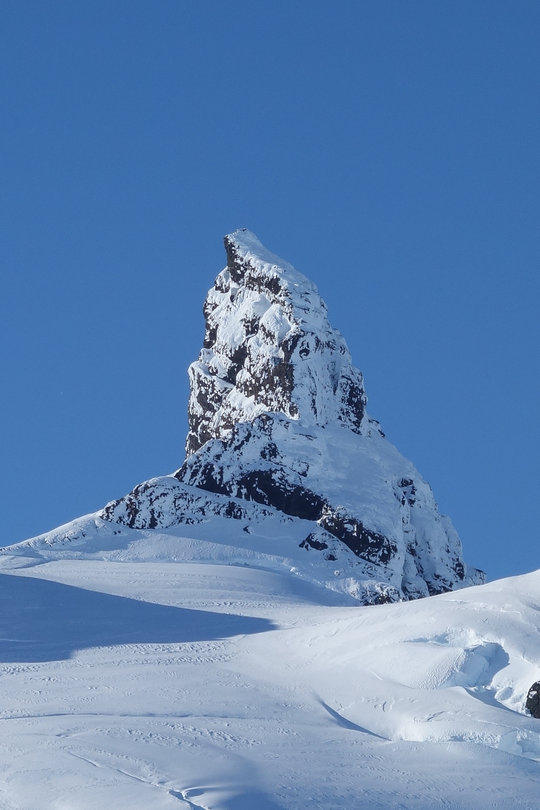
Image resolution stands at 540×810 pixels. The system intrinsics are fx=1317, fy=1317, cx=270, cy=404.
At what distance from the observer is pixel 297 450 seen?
68250 millimetres

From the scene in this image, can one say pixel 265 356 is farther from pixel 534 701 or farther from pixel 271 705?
pixel 534 701

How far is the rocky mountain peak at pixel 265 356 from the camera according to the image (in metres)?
71.9

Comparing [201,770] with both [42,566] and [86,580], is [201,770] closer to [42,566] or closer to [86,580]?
[86,580]

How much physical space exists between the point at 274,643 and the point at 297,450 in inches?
1433

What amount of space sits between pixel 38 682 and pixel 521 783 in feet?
38.2

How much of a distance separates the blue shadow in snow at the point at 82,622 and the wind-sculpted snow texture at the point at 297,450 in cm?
1778

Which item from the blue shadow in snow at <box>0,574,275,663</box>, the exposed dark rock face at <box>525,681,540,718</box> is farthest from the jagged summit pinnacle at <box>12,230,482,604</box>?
the exposed dark rock face at <box>525,681,540,718</box>

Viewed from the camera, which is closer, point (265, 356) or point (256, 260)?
point (265, 356)

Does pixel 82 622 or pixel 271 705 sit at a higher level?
pixel 82 622

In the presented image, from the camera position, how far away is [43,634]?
117 ft

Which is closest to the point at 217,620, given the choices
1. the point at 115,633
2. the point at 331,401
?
the point at 115,633

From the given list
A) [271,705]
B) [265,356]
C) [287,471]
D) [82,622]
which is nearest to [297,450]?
[287,471]

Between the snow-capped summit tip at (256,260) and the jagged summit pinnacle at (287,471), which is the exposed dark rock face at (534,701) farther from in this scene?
the snow-capped summit tip at (256,260)

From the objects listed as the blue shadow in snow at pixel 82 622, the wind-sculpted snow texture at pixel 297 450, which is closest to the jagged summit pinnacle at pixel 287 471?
the wind-sculpted snow texture at pixel 297 450
